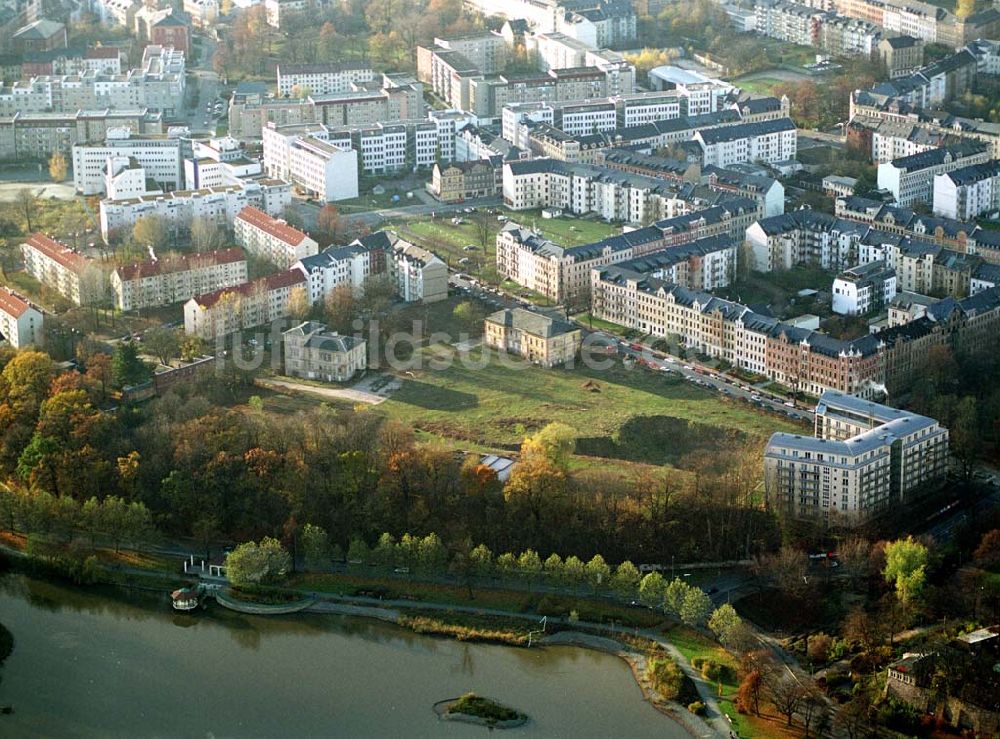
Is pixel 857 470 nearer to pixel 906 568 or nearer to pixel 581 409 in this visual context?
pixel 906 568

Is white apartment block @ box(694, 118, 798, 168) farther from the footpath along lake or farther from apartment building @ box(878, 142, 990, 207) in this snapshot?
the footpath along lake

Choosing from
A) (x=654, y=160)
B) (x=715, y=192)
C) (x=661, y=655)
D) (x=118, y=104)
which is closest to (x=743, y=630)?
(x=661, y=655)

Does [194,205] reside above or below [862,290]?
above

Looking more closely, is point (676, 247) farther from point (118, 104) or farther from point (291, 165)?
point (118, 104)

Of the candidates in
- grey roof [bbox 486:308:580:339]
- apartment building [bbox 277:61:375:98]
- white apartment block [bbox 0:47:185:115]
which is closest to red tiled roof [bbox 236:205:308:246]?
grey roof [bbox 486:308:580:339]

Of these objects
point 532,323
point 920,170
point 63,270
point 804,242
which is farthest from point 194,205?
point 920,170

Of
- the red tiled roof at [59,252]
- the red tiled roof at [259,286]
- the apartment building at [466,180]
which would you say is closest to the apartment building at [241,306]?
the red tiled roof at [259,286]
